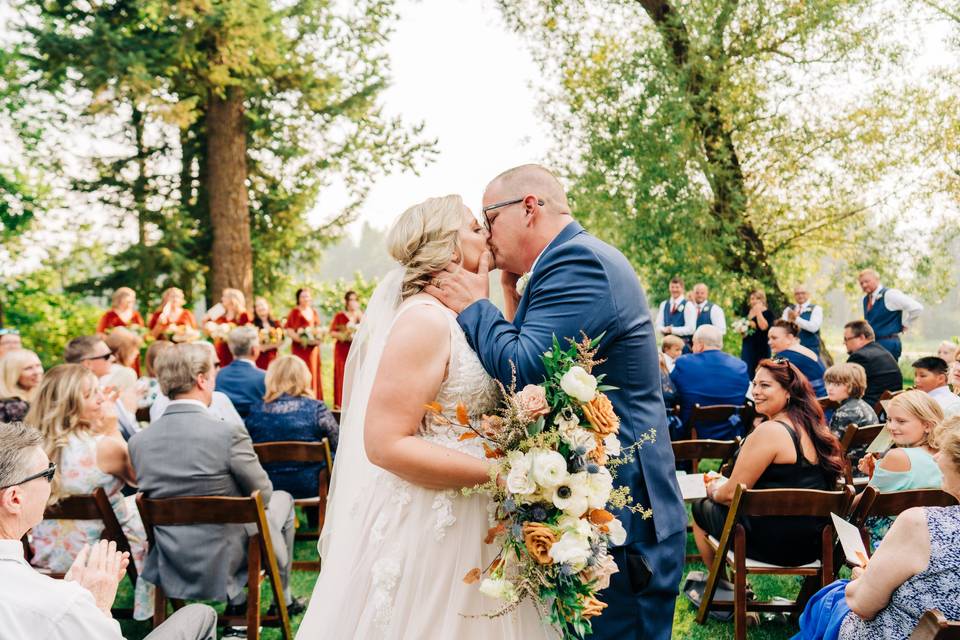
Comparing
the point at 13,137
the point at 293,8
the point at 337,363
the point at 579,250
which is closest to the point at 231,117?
the point at 293,8

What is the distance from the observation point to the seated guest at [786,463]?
14.5 ft

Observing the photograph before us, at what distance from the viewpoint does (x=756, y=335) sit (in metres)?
13.1

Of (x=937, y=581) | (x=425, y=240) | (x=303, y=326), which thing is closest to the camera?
(x=425, y=240)

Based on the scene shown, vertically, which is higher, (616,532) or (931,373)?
(616,532)

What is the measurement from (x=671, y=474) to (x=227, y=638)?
334 cm

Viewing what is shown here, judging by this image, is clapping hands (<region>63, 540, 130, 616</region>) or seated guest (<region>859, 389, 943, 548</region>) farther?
seated guest (<region>859, 389, 943, 548</region>)

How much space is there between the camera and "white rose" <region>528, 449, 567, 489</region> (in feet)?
6.42

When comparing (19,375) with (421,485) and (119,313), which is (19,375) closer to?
(421,485)

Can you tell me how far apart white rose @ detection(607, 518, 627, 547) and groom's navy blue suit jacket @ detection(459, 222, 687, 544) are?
0.61ft

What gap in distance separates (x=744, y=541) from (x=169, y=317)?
409 inches

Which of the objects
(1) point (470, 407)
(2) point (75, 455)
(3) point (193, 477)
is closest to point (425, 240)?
(1) point (470, 407)

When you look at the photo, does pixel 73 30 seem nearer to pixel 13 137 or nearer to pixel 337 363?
pixel 13 137

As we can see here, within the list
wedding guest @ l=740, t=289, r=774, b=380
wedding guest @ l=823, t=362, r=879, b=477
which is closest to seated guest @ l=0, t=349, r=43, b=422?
wedding guest @ l=823, t=362, r=879, b=477

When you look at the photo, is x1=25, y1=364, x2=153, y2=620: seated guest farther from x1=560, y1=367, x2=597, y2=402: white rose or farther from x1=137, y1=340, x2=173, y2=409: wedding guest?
x1=560, y1=367, x2=597, y2=402: white rose
